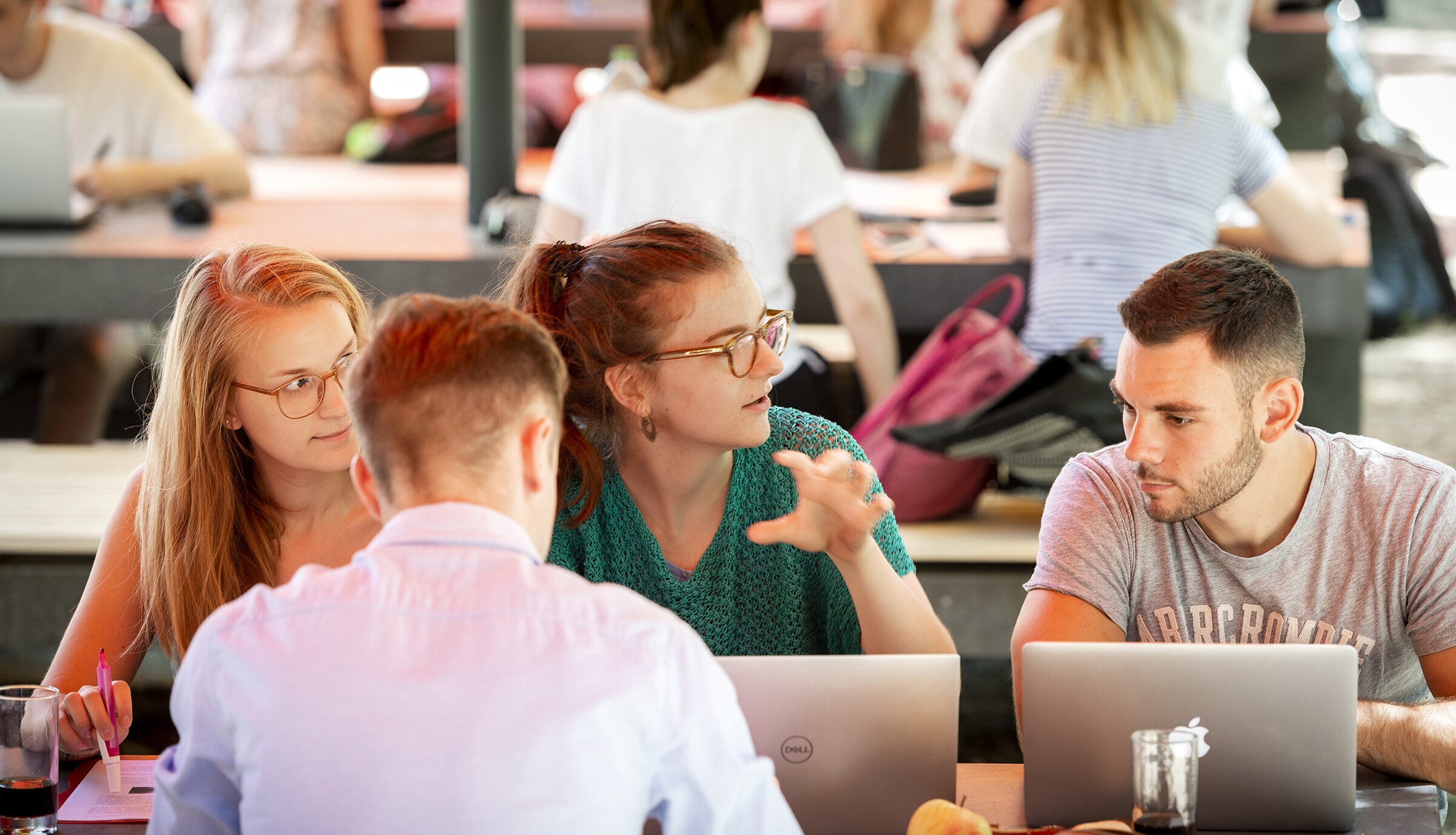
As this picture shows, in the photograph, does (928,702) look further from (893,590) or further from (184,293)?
(184,293)

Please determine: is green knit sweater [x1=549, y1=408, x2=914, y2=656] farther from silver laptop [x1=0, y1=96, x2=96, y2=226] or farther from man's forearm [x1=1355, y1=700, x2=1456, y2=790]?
silver laptop [x1=0, y1=96, x2=96, y2=226]

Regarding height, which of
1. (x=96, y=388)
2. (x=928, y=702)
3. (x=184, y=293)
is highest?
(x=184, y=293)

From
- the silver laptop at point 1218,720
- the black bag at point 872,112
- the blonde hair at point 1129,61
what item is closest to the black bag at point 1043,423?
the blonde hair at point 1129,61

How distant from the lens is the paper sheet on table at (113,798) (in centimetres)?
138

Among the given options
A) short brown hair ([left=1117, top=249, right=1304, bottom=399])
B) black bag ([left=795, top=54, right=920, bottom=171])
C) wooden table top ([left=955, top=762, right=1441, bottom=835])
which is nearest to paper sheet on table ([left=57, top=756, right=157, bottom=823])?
wooden table top ([left=955, top=762, right=1441, bottom=835])

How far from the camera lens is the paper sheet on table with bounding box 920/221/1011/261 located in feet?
10.5

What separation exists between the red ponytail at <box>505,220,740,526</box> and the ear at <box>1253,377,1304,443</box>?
2.03ft

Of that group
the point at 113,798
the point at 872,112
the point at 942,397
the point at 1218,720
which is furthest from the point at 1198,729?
the point at 872,112

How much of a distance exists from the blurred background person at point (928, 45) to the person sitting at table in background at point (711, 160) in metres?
1.66

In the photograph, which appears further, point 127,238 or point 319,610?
point 127,238

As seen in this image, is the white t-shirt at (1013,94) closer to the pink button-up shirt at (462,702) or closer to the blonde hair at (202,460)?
the blonde hair at (202,460)

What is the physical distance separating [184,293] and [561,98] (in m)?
3.69

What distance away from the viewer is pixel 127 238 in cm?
324

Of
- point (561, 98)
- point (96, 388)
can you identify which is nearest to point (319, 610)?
point (96, 388)
